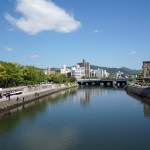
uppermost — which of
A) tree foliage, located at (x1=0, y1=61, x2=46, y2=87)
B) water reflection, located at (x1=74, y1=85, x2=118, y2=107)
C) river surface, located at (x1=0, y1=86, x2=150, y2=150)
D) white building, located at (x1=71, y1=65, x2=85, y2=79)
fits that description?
white building, located at (x1=71, y1=65, x2=85, y2=79)

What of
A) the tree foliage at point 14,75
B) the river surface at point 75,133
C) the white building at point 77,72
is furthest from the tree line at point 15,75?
the white building at point 77,72

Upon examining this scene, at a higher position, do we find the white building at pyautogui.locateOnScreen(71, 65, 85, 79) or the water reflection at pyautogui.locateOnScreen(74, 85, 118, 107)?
the white building at pyautogui.locateOnScreen(71, 65, 85, 79)

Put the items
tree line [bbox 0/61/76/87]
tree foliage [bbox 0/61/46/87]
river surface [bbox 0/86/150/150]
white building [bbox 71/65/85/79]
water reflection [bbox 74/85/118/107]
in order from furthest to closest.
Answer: white building [bbox 71/65/85/79] < water reflection [bbox 74/85/118/107] < tree foliage [bbox 0/61/46/87] < tree line [bbox 0/61/76/87] < river surface [bbox 0/86/150/150]

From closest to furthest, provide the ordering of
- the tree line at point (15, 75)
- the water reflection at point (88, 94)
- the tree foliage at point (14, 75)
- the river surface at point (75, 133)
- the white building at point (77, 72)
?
1. the river surface at point (75, 133)
2. the tree line at point (15, 75)
3. the tree foliage at point (14, 75)
4. the water reflection at point (88, 94)
5. the white building at point (77, 72)

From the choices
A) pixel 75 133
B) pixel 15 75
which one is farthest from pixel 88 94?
pixel 75 133

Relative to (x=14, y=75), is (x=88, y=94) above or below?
below

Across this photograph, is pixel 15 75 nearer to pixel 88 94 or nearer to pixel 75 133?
pixel 88 94

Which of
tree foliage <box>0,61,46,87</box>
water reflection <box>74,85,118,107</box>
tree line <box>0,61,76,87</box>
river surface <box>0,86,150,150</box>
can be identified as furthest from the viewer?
water reflection <box>74,85,118,107</box>

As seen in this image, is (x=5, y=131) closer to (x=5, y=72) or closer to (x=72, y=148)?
(x=72, y=148)

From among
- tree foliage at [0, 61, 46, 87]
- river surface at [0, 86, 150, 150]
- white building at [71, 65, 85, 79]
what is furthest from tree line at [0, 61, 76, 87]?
white building at [71, 65, 85, 79]

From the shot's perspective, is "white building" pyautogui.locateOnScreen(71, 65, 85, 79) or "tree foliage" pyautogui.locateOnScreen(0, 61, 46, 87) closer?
"tree foliage" pyautogui.locateOnScreen(0, 61, 46, 87)

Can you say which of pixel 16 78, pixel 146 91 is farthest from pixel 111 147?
pixel 16 78

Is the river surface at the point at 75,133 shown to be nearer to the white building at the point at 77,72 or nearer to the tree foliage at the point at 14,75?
the tree foliage at the point at 14,75

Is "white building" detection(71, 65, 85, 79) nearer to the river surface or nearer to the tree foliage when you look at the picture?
the tree foliage
